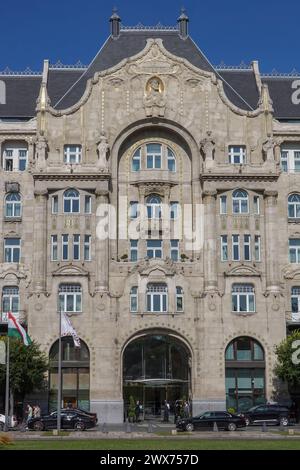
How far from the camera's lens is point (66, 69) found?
82500 mm

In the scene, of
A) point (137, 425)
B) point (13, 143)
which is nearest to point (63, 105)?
point (13, 143)

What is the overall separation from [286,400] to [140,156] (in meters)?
24.7

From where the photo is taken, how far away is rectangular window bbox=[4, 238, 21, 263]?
239ft

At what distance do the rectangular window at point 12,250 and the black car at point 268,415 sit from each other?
82.5 ft

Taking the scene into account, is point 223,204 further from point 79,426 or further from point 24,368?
point 79,426

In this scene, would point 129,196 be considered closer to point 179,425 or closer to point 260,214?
point 260,214

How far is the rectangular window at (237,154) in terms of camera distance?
7469cm

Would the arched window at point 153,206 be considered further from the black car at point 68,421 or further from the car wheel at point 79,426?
the car wheel at point 79,426

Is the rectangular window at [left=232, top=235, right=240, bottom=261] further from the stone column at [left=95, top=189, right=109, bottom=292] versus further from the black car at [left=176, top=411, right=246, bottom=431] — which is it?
the black car at [left=176, top=411, right=246, bottom=431]

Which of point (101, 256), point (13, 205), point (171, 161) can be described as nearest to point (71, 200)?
point (13, 205)

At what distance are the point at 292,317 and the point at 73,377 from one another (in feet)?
63.5

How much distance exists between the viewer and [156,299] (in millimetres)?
69562

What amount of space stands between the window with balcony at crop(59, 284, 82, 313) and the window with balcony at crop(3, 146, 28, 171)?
12292 mm

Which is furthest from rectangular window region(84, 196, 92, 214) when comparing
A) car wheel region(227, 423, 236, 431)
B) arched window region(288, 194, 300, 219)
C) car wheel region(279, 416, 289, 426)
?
car wheel region(227, 423, 236, 431)
